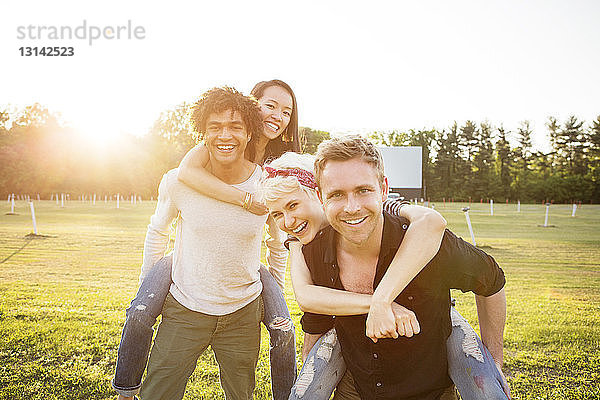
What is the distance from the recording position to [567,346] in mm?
6465

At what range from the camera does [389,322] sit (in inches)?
83.3

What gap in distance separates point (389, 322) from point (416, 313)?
316 millimetres

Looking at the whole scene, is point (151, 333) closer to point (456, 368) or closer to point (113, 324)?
point (456, 368)

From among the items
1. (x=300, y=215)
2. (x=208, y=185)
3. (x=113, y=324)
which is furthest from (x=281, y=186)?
(x=113, y=324)

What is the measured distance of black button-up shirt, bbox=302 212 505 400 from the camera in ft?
7.74

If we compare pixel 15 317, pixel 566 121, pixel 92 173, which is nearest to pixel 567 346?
pixel 15 317

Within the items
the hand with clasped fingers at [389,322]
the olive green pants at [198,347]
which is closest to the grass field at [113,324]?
the olive green pants at [198,347]

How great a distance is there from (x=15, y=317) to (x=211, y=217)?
573cm

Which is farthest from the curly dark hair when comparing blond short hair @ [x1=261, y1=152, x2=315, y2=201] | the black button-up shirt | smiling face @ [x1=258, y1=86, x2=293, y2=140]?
the black button-up shirt

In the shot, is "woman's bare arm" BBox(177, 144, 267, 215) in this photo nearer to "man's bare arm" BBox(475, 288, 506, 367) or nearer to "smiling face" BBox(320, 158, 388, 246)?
"smiling face" BBox(320, 158, 388, 246)

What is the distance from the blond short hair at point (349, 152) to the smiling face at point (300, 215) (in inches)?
13.8

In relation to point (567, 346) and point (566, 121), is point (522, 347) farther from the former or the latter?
point (566, 121)

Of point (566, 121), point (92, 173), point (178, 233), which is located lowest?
point (92, 173)

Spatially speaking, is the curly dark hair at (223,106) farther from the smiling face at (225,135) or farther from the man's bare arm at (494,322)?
the man's bare arm at (494,322)
